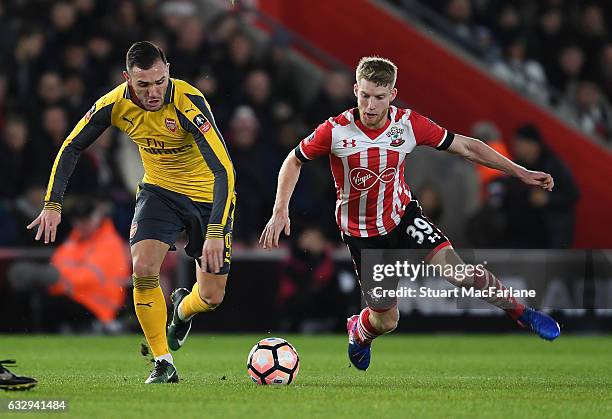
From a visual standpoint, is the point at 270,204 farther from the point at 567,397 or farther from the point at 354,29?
the point at 567,397

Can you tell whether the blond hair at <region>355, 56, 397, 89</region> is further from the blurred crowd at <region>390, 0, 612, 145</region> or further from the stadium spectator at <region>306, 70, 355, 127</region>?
the blurred crowd at <region>390, 0, 612, 145</region>

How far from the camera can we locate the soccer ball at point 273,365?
7.97 m

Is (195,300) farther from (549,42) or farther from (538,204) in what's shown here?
(549,42)

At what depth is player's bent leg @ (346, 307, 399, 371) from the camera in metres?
9.00

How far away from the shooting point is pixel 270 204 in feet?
46.0

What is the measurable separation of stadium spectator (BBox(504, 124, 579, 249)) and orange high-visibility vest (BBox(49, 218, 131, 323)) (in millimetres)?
4290

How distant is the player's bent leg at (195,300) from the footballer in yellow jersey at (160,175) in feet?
0.83

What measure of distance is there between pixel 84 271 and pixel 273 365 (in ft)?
19.3

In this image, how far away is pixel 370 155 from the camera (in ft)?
28.1

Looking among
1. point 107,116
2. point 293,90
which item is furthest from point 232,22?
point 107,116

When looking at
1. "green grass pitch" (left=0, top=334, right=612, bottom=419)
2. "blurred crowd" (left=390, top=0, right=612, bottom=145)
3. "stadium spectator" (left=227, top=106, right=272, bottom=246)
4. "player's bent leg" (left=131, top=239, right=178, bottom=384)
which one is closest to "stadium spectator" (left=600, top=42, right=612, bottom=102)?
"blurred crowd" (left=390, top=0, right=612, bottom=145)

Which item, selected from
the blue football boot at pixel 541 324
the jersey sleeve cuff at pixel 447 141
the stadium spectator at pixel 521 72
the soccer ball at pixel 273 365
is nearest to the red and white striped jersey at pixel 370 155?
the jersey sleeve cuff at pixel 447 141

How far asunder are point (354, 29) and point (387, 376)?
27.9 feet

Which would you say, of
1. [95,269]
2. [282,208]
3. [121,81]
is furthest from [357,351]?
[121,81]
